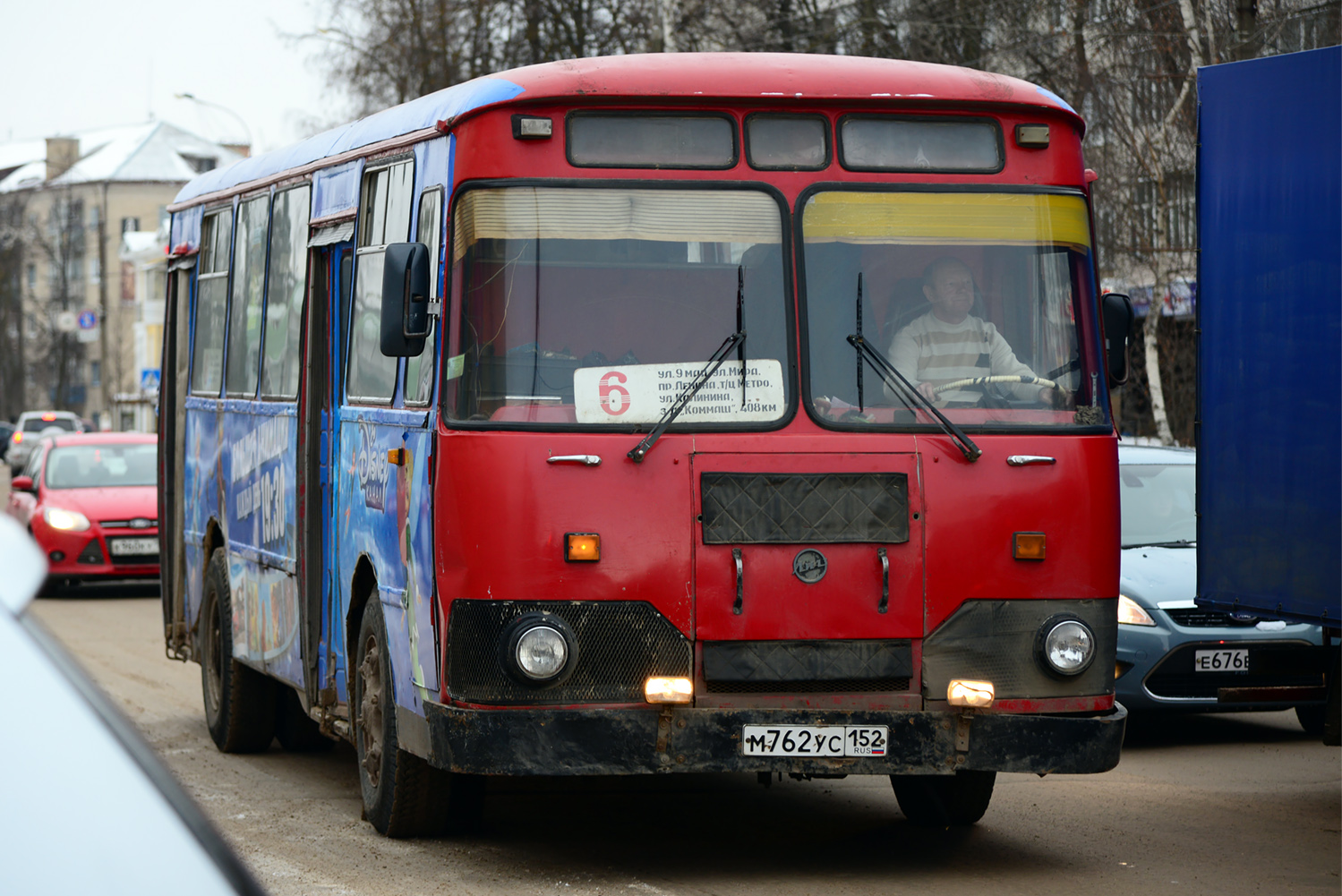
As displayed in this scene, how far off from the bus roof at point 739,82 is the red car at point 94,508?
14.4 m

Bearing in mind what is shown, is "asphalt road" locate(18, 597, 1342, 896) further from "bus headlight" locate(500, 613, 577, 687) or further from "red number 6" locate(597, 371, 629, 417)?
"red number 6" locate(597, 371, 629, 417)

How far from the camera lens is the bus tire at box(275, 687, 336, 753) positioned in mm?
11367

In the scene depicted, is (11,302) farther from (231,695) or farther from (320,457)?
(320,457)

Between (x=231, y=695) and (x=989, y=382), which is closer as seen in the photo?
(x=989, y=382)

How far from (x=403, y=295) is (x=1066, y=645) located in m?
→ 2.66

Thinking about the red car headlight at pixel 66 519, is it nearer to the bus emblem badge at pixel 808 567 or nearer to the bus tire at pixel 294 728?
the bus tire at pixel 294 728

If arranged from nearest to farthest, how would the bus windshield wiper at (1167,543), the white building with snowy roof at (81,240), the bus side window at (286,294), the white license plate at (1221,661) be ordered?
1. the bus side window at (286,294)
2. the white license plate at (1221,661)
3. the bus windshield wiper at (1167,543)
4. the white building with snowy roof at (81,240)

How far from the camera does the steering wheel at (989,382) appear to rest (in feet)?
24.9

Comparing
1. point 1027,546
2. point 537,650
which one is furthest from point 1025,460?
point 537,650

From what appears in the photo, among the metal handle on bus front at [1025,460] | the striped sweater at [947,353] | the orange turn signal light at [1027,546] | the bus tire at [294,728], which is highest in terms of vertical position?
the striped sweater at [947,353]

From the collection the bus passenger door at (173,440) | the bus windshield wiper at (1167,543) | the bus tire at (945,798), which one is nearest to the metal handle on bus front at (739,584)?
the bus tire at (945,798)

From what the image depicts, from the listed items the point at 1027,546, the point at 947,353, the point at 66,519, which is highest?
the point at 947,353

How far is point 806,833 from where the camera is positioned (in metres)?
8.56

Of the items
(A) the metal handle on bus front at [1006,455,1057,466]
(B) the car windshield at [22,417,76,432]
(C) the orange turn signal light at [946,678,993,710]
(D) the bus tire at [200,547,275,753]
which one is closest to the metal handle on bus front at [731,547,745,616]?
(C) the orange turn signal light at [946,678,993,710]
